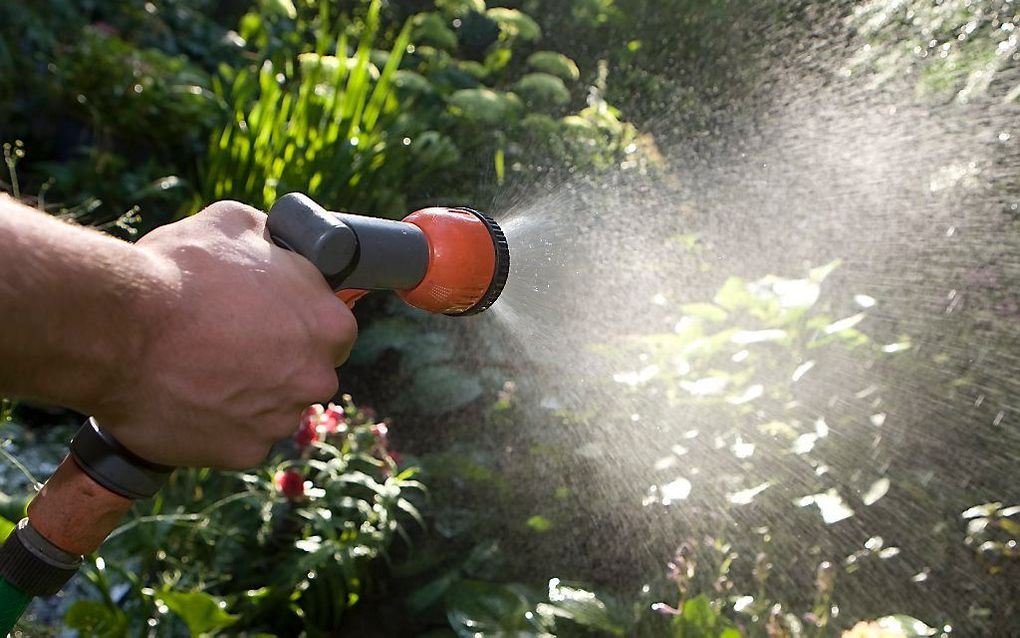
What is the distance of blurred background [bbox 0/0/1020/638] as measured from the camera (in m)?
1.69

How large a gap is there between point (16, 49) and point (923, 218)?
11.8 ft

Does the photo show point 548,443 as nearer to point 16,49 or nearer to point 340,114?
point 340,114

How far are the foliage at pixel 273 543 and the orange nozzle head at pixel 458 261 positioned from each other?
92cm

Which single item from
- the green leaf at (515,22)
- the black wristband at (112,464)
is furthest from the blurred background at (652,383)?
the green leaf at (515,22)

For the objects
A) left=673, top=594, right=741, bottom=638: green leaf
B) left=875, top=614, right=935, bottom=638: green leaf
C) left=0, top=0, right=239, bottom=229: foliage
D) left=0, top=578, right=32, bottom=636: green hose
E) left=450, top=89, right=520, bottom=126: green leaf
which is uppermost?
left=875, top=614, right=935, bottom=638: green leaf

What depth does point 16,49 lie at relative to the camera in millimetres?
4039

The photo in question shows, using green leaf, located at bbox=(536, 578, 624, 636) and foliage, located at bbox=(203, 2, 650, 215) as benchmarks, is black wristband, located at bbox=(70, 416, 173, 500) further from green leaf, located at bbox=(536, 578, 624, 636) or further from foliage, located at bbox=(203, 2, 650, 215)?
foliage, located at bbox=(203, 2, 650, 215)

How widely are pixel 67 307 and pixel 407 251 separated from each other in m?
0.34

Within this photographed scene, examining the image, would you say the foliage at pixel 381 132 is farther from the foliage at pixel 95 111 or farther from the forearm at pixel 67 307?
the forearm at pixel 67 307

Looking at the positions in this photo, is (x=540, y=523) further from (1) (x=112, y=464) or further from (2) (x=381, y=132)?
(2) (x=381, y=132)

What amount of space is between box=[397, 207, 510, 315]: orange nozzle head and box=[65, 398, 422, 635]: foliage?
0.92 metres

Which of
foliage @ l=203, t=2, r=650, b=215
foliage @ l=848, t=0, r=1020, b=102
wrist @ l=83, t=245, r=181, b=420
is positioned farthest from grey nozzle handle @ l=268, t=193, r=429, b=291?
foliage @ l=203, t=2, r=650, b=215

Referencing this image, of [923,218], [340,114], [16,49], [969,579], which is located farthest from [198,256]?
[16,49]

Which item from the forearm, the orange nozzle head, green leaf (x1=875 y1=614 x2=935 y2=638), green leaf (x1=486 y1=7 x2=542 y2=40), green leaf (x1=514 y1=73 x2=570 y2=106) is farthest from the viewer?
green leaf (x1=486 y1=7 x2=542 y2=40)
